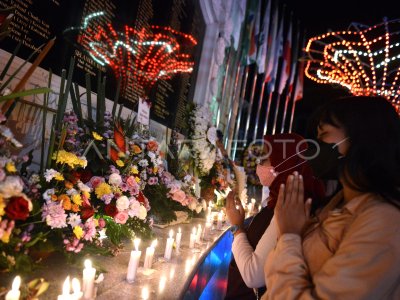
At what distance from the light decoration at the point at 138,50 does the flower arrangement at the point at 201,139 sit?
37.9 inches

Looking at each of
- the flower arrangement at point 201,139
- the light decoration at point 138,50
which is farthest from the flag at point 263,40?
the flower arrangement at point 201,139

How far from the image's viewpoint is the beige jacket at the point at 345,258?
1.01 m

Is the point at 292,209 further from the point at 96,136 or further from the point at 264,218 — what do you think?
the point at 96,136

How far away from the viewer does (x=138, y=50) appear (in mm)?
4730

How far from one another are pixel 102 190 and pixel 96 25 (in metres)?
2.27

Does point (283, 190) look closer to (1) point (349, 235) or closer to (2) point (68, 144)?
(1) point (349, 235)

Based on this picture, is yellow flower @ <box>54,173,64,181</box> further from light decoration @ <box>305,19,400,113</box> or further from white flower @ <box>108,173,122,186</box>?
light decoration @ <box>305,19,400,113</box>

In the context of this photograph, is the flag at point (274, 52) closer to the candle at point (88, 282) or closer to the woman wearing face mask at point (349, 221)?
the woman wearing face mask at point (349, 221)

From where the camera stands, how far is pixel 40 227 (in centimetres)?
182

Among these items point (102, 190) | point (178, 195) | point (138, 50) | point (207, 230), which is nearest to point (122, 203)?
point (102, 190)

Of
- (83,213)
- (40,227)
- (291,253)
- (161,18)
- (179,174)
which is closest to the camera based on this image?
(291,253)

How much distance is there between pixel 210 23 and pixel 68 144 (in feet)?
19.6

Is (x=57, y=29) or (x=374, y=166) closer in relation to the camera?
(x=374, y=166)

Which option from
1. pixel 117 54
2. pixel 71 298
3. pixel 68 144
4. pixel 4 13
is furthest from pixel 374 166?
pixel 117 54
